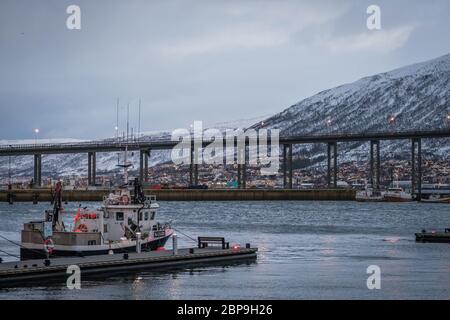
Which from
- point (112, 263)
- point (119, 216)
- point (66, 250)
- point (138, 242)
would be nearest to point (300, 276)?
point (138, 242)

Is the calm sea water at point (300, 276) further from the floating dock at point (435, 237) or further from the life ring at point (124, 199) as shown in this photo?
the life ring at point (124, 199)

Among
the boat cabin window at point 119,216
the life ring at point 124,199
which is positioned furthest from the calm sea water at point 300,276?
the life ring at point 124,199

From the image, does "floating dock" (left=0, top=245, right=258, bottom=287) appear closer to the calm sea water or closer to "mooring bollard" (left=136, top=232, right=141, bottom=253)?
"mooring bollard" (left=136, top=232, right=141, bottom=253)

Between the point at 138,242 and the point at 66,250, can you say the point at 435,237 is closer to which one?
the point at 138,242

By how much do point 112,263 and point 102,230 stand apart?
6.15 m

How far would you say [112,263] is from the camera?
48.4 meters

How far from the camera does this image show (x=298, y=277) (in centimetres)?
5031

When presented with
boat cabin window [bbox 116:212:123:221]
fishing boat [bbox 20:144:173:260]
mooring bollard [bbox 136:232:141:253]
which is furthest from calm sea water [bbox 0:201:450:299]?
boat cabin window [bbox 116:212:123:221]

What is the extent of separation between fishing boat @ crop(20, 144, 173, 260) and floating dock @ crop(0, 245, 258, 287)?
6.01 feet

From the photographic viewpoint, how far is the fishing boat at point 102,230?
52.0m

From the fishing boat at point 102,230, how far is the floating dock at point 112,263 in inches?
72.1

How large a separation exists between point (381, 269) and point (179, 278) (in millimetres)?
13178
